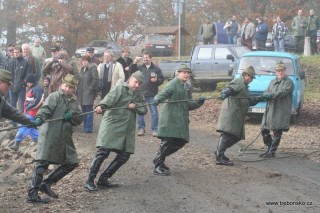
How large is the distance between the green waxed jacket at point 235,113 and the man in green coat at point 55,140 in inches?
129

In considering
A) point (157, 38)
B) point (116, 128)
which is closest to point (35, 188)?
point (116, 128)

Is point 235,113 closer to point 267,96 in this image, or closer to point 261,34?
point 267,96

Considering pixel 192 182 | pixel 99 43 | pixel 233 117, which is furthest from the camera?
pixel 99 43

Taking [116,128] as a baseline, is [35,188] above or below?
below

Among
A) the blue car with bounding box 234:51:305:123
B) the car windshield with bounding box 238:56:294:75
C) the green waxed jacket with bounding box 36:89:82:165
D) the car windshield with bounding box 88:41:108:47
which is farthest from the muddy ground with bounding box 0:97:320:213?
the car windshield with bounding box 88:41:108:47

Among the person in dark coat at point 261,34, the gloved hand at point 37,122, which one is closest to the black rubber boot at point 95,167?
the gloved hand at point 37,122

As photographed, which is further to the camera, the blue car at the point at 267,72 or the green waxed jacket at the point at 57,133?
the blue car at the point at 267,72

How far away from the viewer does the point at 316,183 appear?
988cm

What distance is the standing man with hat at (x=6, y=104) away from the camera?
833 cm

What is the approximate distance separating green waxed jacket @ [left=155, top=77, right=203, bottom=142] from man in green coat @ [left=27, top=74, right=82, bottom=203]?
5.95ft

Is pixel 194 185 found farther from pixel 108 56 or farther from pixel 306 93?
pixel 306 93

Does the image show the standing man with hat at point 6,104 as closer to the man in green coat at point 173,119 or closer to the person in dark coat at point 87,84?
the man in green coat at point 173,119

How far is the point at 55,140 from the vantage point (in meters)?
8.78

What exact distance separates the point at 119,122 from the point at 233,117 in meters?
Result: 2.67
